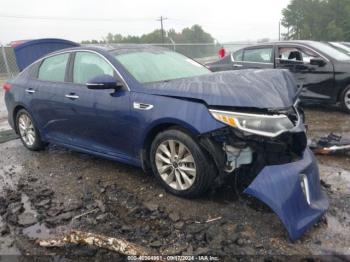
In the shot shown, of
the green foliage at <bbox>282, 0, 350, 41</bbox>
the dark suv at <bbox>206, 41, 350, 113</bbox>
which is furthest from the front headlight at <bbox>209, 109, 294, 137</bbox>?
the green foliage at <bbox>282, 0, 350, 41</bbox>

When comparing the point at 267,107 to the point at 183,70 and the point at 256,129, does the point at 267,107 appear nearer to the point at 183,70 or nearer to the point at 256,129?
the point at 256,129

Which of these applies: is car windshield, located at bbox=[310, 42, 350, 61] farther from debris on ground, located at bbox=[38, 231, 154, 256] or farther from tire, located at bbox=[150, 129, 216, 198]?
debris on ground, located at bbox=[38, 231, 154, 256]

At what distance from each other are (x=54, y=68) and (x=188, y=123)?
2603mm

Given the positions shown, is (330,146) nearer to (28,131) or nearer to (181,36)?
(28,131)

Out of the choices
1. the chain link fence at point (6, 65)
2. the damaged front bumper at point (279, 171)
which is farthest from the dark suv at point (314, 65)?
the chain link fence at point (6, 65)

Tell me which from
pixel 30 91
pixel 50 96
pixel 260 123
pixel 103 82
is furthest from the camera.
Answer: pixel 30 91

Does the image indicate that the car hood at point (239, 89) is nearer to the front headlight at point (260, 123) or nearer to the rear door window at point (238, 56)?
the front headlight at point (260, 123)

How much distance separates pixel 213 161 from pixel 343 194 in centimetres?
138

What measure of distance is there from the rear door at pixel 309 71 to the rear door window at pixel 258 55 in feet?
1.12

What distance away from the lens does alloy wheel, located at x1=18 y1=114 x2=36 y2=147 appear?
5820 millimetres

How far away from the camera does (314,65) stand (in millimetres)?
7453

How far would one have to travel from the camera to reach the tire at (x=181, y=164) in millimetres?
3557

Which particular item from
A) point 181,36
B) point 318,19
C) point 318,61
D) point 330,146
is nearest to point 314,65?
point 318,61

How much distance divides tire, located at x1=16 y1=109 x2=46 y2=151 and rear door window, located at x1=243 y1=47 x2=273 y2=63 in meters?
5.00
